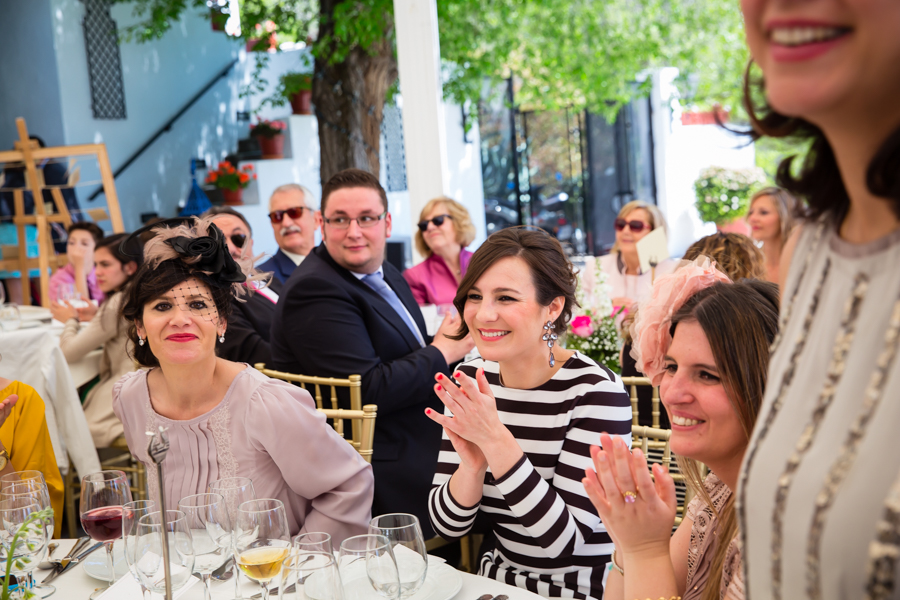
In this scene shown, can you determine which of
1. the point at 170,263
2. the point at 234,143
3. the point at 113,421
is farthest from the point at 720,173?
the point at 170,263

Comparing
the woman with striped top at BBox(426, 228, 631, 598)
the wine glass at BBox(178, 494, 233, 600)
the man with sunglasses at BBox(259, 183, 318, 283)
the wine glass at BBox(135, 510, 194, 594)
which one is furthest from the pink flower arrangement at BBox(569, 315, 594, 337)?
the wine glass at BBox(135, 510, 194, 594)

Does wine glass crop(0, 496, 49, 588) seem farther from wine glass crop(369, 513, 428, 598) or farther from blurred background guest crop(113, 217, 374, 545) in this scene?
wine glass crop(369, 513, 428, 598)

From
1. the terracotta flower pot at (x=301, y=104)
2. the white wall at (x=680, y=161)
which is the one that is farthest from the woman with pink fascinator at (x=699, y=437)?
the white wall at (x=680, y=161)

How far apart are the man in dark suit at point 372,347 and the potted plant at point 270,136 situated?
6143mm

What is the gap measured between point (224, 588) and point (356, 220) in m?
1.78

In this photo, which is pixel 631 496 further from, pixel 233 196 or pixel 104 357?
pixel 233 196

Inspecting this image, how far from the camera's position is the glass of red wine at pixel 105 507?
4.99ft

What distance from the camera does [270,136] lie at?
8.85 meters

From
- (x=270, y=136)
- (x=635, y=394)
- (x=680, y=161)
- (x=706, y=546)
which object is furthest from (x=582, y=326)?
(x=680, y=161)

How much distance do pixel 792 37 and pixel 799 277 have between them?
238 mm

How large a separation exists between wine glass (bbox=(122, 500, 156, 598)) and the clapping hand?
0.76 m

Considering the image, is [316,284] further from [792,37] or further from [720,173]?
[720,173]

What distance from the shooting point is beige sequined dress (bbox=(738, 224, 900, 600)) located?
1.94 feet

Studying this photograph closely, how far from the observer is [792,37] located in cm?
62
